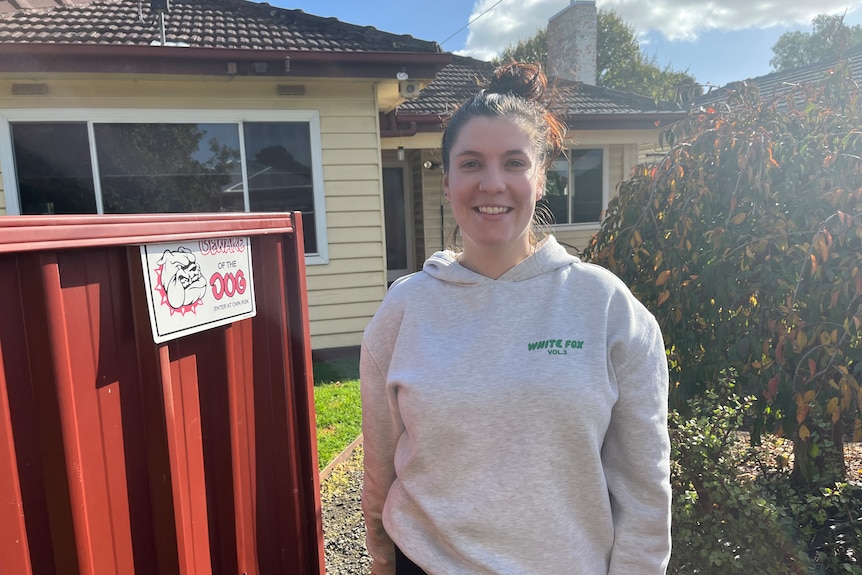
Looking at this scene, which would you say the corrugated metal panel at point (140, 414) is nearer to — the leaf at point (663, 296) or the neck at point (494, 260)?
the neck at point (494, 260)

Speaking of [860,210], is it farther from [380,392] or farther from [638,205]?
[380,392]

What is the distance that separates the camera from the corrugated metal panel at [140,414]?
1.01 m

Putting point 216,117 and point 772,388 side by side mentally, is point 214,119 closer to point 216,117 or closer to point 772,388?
point 216,117

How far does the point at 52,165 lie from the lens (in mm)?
5566

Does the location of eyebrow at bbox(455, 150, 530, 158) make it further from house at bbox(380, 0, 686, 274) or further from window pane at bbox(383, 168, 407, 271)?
window pane at bbox(383, 168, 407, 271)

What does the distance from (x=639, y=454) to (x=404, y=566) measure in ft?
2.20

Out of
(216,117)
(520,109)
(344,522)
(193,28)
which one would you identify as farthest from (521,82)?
(193,28)

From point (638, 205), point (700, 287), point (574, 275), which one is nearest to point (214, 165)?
point (638, 205)

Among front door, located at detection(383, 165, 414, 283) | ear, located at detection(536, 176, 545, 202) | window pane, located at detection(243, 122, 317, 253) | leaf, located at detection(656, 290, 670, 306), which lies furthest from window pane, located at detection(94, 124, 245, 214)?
ear, located at detection(536, 176, 545, 202)

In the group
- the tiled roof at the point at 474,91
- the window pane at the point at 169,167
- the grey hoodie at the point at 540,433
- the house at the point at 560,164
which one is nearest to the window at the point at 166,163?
the window pane at the point at 169,167

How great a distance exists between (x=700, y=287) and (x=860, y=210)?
2.21 ft

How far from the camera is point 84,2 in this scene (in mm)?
7102

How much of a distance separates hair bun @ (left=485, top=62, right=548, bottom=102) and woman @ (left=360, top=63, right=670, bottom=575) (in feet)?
0.73

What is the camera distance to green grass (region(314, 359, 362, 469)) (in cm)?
409
